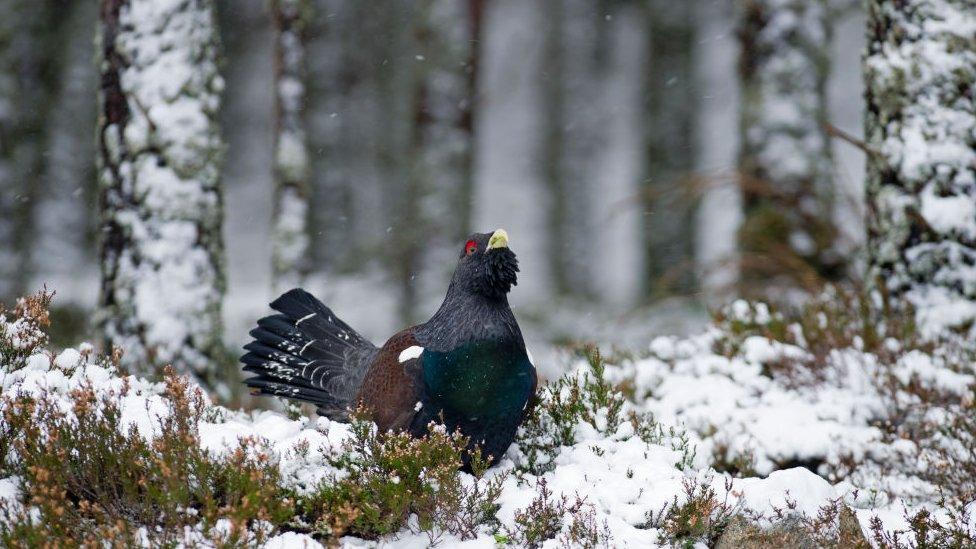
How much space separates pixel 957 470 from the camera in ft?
14.5

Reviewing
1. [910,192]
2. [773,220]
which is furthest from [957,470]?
[773,220]

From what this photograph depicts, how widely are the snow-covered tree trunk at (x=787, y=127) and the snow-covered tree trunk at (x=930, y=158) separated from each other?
197 centimetres

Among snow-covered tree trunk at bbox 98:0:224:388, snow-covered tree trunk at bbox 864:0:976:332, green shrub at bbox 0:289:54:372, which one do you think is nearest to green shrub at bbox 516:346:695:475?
green shrub at bbox 0:289:54:372

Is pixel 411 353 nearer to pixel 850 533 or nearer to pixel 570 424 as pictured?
pixel 570 424

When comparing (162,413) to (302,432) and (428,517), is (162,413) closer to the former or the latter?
(302,432)

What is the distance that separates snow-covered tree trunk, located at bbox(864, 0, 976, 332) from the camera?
6.17 m

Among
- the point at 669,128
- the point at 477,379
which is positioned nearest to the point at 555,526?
the point at 477,379

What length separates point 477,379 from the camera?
4.04m

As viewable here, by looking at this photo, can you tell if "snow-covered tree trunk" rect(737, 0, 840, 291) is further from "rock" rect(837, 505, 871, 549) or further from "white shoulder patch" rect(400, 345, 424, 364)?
"white shoulder patch" rect(400, 345, 424, 364)

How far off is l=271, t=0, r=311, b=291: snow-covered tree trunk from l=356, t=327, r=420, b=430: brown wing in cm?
537

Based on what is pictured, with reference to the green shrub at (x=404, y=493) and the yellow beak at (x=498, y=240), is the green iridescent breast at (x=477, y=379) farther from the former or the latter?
the yellow beak at (x=498, y=240)

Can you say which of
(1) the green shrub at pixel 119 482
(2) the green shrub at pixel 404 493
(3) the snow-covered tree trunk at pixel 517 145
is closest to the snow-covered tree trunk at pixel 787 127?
(2) the green shrub at pixel 404 493

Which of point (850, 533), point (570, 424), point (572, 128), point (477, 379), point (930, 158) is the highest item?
point (572, 128)

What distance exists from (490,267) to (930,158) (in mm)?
3825
